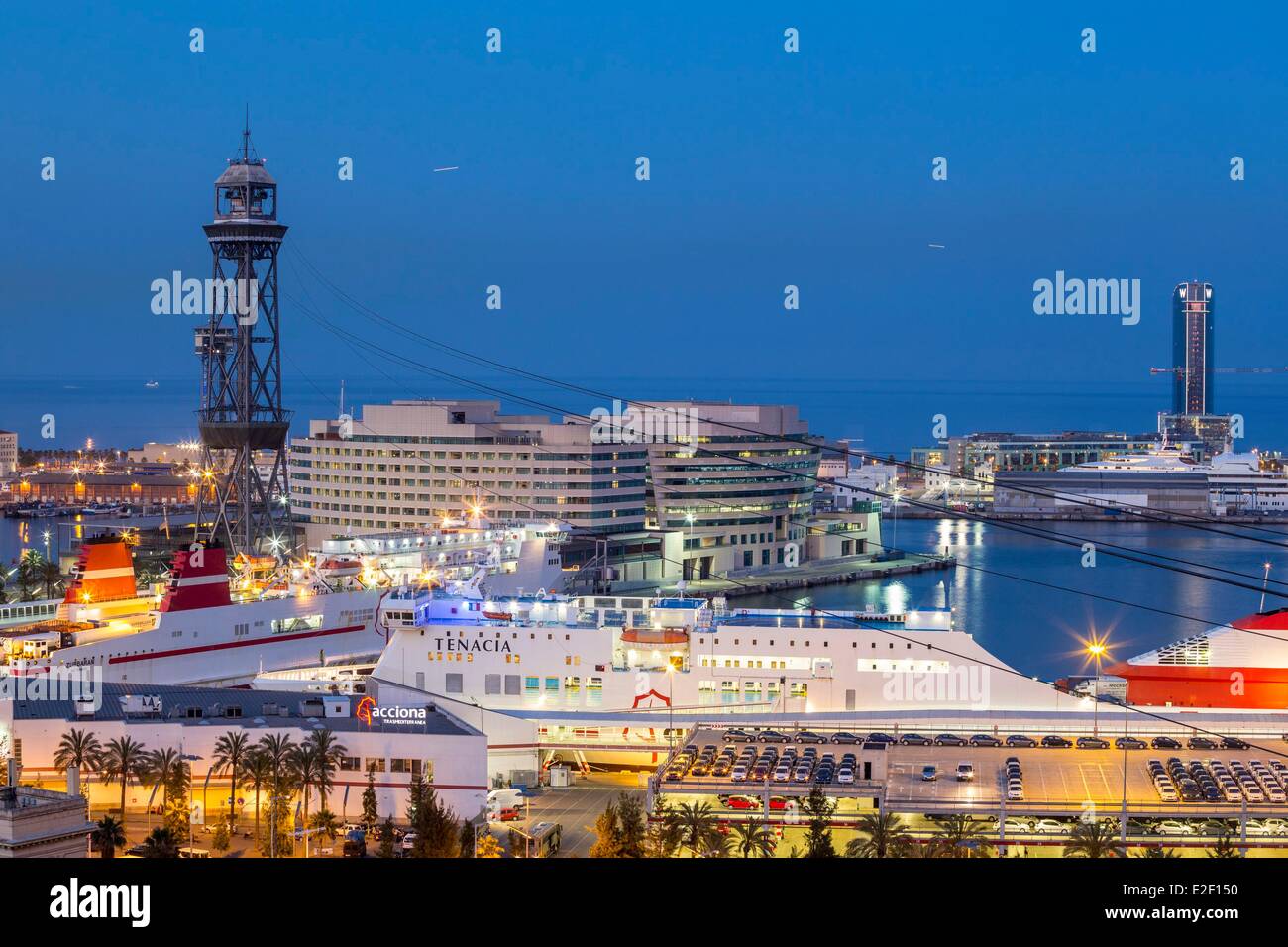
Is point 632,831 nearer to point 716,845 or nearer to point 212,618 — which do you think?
point 716,845

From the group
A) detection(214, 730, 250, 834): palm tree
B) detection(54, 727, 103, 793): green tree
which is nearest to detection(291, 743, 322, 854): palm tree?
detection(214, 730, 250, 834): palm tree

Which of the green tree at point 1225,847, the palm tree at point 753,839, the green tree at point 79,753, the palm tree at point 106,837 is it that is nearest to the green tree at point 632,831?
the palm tree at point 753,839

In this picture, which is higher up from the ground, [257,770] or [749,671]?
[749,671]

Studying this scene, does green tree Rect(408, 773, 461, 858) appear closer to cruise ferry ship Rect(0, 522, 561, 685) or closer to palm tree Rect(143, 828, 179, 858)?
palm tree Rect(143, 828, 179, 858)

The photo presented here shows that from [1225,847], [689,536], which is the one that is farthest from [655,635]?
[689,536]

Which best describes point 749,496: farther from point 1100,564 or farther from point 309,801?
point 309,801
